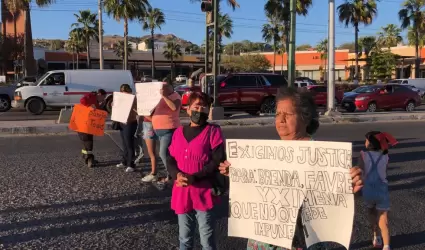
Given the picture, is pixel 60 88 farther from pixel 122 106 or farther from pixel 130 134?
pixel 130 134

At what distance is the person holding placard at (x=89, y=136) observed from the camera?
28.6ft

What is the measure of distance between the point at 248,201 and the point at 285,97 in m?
0.74

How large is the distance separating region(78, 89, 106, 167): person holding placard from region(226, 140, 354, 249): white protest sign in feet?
19.8

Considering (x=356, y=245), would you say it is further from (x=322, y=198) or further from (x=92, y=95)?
(x=92, y=95)

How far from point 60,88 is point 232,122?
860cm

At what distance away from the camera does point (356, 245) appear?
483 centimetres

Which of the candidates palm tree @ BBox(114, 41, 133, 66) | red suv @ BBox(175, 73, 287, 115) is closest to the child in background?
red suv @ BBox(175, 73, 287, 115)

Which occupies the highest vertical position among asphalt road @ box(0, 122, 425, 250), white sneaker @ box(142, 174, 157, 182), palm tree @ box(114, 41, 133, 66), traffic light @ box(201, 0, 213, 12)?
palm tree @ box(114, 41, 133, 66)

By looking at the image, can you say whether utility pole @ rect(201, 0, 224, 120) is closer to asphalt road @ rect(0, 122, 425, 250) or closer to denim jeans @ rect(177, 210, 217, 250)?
asphalt road @ rect(0, 122, 425, 250)

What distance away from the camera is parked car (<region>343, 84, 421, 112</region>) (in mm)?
22172

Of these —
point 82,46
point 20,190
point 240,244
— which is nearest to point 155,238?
point 240,244

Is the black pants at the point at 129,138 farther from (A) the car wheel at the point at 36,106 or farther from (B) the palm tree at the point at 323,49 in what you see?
(B) the palm tree at the point at 323,49

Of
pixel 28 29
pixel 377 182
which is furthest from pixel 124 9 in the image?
pixel 377 182

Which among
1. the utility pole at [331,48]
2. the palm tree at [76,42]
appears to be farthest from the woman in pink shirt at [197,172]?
the palm tree at [76,42]
